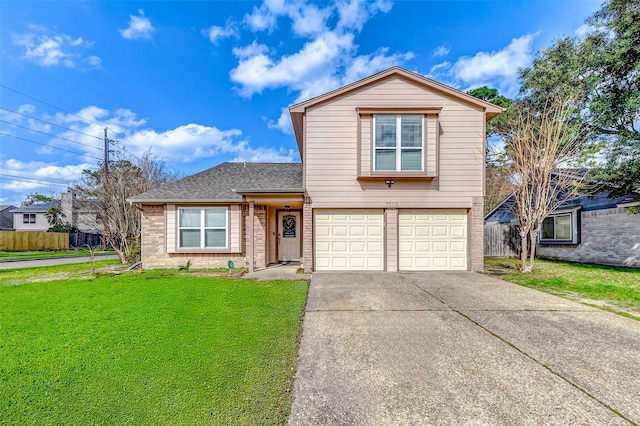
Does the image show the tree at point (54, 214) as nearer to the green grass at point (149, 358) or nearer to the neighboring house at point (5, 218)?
the neighboring house at point (5, 218)

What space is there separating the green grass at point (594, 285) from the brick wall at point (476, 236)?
73 centimetres

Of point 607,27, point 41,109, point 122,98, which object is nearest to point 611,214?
point 607,27

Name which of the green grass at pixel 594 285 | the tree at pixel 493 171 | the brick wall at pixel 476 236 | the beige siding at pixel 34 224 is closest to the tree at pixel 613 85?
the green grass at pixel 594 285

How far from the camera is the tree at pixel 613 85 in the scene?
9680mm

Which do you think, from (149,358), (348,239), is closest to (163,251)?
(348,239)

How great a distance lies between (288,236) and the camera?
1088 centimetres

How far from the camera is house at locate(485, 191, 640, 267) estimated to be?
1030cm

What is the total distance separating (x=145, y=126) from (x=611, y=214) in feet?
97.1

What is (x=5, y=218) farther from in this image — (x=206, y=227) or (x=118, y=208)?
(x=206, y=227)

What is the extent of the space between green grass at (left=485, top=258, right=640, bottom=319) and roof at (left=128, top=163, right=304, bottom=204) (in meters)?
7.06

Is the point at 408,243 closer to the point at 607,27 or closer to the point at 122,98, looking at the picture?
the point at 607,27

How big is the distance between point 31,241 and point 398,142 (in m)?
29.5

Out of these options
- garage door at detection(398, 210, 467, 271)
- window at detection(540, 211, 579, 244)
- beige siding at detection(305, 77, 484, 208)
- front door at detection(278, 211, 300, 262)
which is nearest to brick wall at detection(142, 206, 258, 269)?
front door at detection(278, 211, 300, 262)

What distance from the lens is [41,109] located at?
74.5 feet
